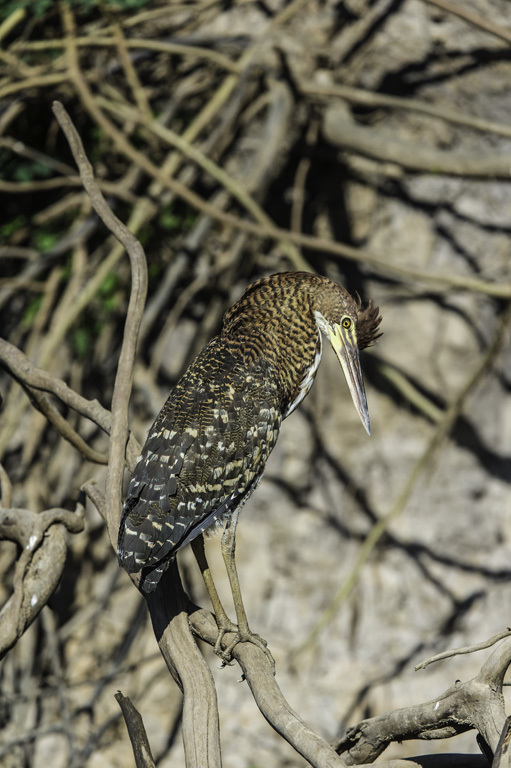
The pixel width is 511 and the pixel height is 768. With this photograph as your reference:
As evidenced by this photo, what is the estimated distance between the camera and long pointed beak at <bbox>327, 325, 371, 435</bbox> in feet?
7.98

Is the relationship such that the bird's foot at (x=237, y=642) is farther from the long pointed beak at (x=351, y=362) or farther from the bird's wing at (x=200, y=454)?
the long pointed beak at (x=351, y=362)

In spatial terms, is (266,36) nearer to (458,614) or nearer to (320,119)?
(320,119)

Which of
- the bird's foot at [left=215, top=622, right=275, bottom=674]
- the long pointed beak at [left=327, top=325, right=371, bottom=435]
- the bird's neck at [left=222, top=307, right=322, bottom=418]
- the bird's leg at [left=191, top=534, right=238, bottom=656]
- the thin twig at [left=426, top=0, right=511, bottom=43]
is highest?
the thin twig at [left=426, top=0, right=511, bottom=43]

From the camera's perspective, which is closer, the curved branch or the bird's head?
the curved branch

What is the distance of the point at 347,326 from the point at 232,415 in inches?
16.3

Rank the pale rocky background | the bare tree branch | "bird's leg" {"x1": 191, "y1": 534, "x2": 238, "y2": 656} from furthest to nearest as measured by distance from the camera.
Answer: the pale rocky background
"bird's leg" {"x1": 191, "y1": 534, "x2": 238, "y2": 656}
the bare tree branch

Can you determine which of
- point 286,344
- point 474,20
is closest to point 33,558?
point 286,344

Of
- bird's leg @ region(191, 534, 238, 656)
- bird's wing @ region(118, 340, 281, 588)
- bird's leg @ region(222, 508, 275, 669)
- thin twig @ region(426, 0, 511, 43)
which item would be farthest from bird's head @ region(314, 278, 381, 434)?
thin twig @ region(426, 0, 511, 43)

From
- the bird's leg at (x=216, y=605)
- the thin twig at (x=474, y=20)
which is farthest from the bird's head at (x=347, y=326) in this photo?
the thin twig at (x=474, y=20)

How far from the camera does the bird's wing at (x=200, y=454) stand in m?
2.23

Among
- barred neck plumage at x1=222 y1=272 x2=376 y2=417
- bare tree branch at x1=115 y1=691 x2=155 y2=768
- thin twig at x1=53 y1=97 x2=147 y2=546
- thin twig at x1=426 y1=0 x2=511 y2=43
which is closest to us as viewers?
bare tree branch at x1=115 y1=691 x2=155 y2=768

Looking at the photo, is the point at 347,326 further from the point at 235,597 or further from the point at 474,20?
the point at 474,20

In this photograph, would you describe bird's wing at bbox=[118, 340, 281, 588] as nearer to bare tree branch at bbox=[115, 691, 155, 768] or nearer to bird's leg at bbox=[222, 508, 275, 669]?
bird's leg at bbox=[222, 508, 275, 669]

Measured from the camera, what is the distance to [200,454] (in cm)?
238
